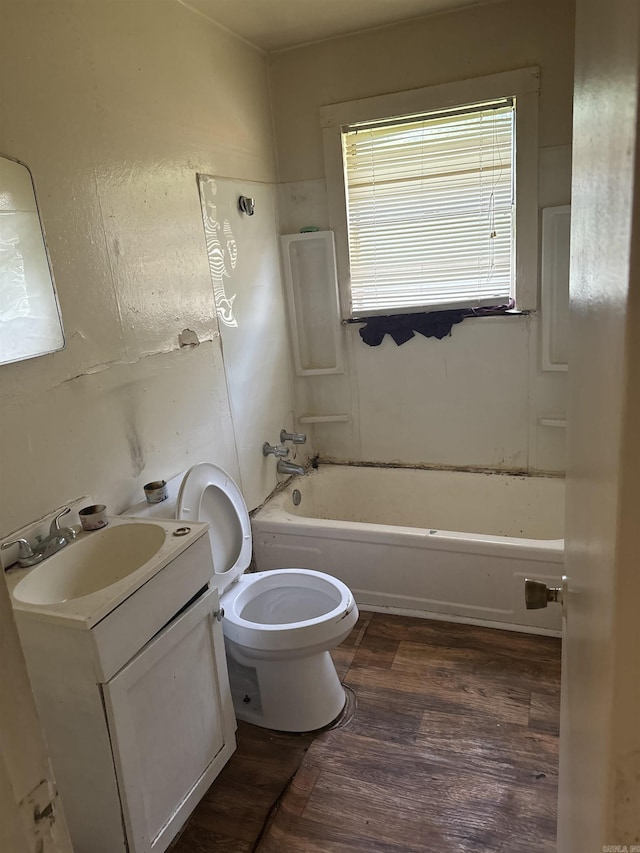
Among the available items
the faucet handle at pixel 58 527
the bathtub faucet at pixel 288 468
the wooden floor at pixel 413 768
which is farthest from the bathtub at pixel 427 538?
the faucet handle at pixel 58 527

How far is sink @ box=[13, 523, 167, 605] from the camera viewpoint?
5.19ft

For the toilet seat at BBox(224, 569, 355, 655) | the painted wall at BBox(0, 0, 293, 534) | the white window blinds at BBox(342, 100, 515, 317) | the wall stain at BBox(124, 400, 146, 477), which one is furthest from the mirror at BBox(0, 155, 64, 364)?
the white window blinds at BBox(342, 100, 515, 317)

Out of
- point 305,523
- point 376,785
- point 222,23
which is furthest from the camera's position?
point 305,523

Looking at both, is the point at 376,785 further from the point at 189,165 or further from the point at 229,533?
the point at 189,165

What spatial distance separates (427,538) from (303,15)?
87.8 inches

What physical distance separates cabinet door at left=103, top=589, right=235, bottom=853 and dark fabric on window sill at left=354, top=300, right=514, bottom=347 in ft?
5.63

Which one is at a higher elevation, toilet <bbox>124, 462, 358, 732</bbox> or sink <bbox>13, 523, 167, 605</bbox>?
sink <bbox>13, 523, 167, 605</bbox>

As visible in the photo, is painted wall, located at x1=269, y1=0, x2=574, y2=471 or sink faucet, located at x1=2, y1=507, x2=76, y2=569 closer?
sink faucet, located at x1=2, y1=507, x2=76, y2=569

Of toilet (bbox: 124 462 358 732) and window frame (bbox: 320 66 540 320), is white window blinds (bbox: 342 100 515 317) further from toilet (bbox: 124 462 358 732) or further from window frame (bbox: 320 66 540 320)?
toilet (bbox: 124 462 358 732)

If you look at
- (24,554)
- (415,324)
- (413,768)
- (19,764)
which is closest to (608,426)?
(19,764)

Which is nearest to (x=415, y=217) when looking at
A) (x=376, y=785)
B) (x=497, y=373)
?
(x=497, y=373)

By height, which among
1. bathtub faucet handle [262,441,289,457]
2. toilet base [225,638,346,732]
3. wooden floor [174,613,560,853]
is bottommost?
wooden floor [174,613,560,853]

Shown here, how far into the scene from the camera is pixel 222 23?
2.51 meters

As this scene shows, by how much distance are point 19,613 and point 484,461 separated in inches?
91.8
